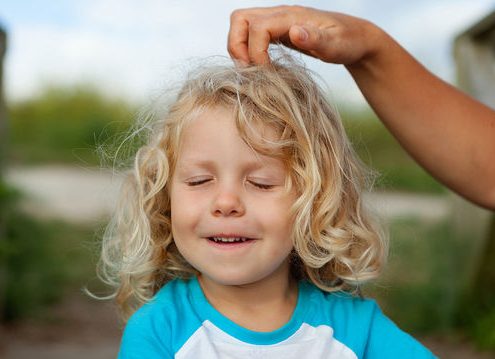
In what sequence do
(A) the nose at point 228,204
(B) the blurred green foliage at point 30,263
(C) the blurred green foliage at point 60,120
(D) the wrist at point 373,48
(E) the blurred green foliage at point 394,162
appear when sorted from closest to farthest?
(A) the nose at point 228,204
(D) the wrist at point 373,48
(B) the blurred green foliage at point 30,263
(E) the blurred green foliage at point 394,162
(C) the blurred green foliage at point 60,120

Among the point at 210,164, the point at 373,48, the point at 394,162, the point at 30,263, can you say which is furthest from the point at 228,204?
the point at 394,162

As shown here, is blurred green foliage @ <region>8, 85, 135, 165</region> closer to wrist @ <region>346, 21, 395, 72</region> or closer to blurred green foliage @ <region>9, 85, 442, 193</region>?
blurred green foliage @ <region>9, 85, 442, 193</region>

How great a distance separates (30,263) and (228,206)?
3487 millimetres

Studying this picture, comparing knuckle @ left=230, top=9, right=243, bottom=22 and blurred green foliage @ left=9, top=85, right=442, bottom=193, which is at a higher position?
knuckle @ left=230, top=9, right=243, bottom=22

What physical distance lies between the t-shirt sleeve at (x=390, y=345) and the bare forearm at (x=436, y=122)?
1.74 ft

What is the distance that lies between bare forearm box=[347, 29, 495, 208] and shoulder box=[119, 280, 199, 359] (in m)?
0.74

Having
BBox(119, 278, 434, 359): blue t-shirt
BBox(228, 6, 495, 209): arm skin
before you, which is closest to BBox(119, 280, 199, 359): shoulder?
BBox(119, 278, 434, 359): blue t-shirt

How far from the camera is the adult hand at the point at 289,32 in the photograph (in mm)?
1947

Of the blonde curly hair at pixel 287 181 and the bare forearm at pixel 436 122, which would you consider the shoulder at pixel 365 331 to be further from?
the bare forearm at pixel 436 122

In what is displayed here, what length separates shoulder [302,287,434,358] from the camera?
1.95 meters

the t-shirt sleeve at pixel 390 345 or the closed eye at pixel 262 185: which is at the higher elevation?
the closed eye at pixel 262 185

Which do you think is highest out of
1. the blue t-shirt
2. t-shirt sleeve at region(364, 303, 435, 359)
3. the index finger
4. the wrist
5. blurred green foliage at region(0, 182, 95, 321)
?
the index finger

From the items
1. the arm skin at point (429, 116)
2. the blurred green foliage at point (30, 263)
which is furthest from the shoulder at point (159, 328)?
the blurred green foliage at point (30, 263)

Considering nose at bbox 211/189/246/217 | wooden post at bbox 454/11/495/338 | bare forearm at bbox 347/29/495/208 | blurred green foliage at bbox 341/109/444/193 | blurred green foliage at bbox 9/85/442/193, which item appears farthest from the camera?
blurred green foliage at bbox 9/85/442/193
